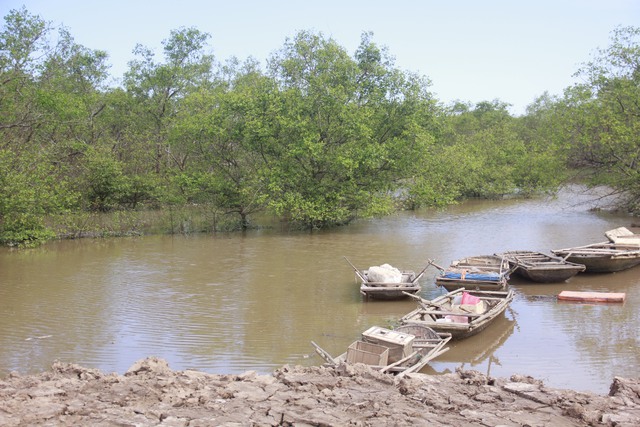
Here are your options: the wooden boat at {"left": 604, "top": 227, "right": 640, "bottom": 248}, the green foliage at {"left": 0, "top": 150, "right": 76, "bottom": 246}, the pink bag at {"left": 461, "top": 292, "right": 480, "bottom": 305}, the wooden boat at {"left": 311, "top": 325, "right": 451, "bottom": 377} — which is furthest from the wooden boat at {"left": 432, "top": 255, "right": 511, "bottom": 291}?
the green foliage at {"left": 0, "top": 150, "right": 76, "bottom": 246}

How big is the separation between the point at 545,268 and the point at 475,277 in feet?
7.46

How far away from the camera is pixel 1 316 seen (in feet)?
41.0

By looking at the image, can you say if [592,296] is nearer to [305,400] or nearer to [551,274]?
[551,274]

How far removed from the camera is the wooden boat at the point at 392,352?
330 inches

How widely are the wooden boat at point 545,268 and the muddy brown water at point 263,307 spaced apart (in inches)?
12.0

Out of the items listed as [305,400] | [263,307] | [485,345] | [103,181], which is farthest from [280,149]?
[305,400]

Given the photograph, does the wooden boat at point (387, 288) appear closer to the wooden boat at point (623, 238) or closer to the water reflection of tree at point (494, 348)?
the water reflection of tree at point (494, 348)

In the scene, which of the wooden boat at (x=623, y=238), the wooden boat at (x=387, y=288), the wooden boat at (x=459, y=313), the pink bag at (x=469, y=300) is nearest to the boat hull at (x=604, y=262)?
the wooden boat at (x=623, y=238)

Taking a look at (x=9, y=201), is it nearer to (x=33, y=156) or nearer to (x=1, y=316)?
(x=33, y=156)

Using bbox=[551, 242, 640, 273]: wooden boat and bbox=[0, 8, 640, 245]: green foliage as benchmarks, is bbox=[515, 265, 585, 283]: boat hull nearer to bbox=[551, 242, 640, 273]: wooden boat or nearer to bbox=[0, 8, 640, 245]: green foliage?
bbox=[551, 242, 640, 273]: wooden boat

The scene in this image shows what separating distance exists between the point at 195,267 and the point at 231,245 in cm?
399

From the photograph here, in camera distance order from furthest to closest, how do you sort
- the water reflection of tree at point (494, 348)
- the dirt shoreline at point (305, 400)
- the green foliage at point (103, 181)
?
the green foliage at point (103, 181) < the water reflection of tree at point (494, 348) < the dirt shoreline at point (305, 400)

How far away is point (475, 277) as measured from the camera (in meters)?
13.4

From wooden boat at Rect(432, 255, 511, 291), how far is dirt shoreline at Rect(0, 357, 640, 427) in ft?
18.0
